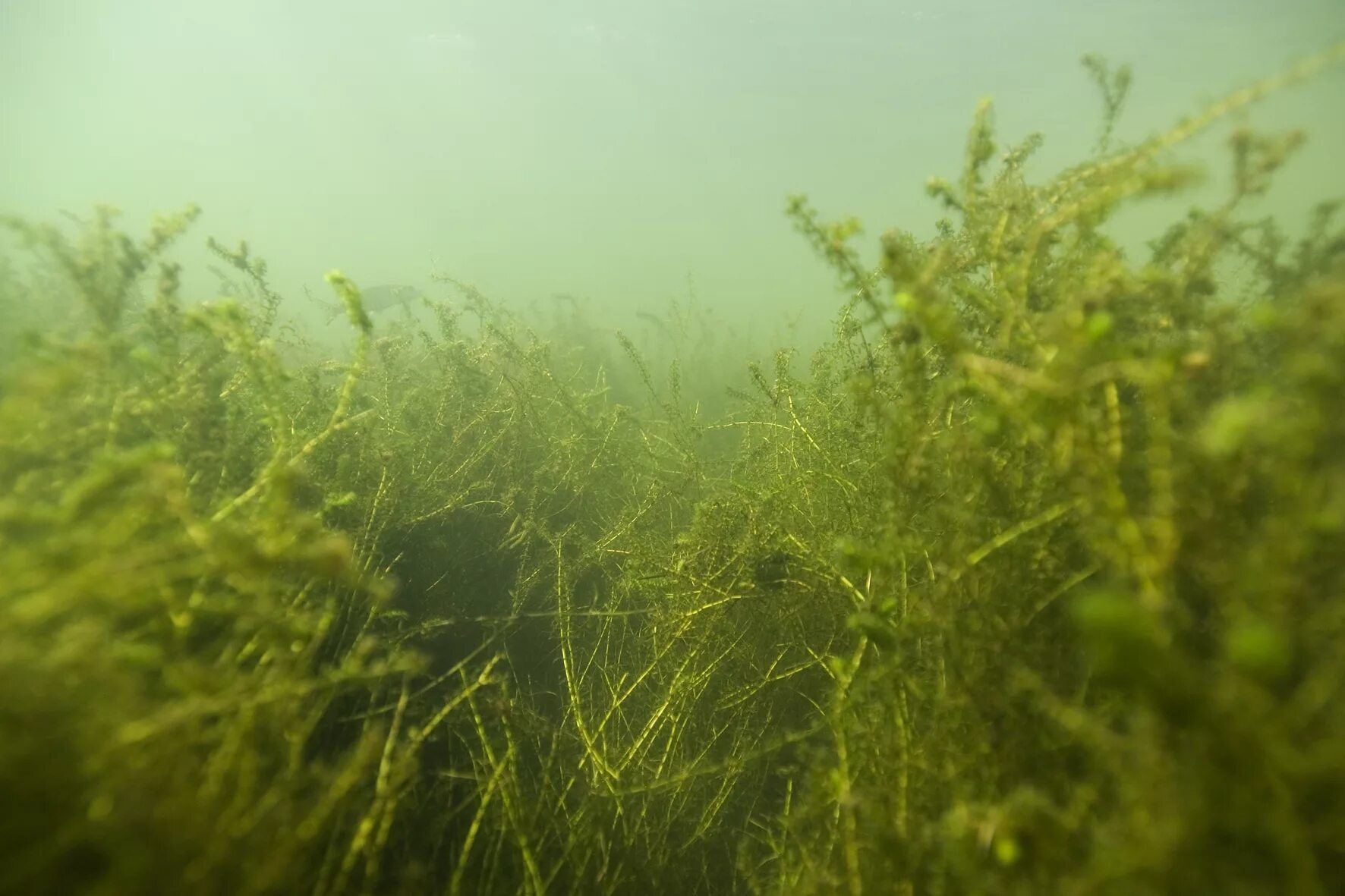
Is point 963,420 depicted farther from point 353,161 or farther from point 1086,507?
point 353,161

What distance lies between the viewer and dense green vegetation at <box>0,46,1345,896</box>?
3.06 ft

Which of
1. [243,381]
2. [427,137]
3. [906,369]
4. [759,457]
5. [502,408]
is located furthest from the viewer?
[427,137]

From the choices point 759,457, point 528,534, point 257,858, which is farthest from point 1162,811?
point 528,534

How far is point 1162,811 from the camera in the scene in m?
0.85

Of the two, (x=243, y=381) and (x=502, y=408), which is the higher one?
(x=502, y=408)

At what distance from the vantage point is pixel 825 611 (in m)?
2.72

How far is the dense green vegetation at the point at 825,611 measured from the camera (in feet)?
3.06

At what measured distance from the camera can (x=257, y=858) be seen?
1.19m

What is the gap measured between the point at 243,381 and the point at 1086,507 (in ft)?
11.3

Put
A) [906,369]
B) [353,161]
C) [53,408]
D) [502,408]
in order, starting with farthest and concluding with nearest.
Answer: [353,161], [502,408], [53,408], [906,369]

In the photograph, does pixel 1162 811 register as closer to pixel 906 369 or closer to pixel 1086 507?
pixel 1086 507

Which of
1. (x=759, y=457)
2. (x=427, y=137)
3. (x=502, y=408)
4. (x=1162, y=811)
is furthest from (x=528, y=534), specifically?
(x=427, y=137)

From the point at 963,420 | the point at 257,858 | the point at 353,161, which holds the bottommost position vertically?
the point at 257,858

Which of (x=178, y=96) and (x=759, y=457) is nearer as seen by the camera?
(x=759, y=457)
